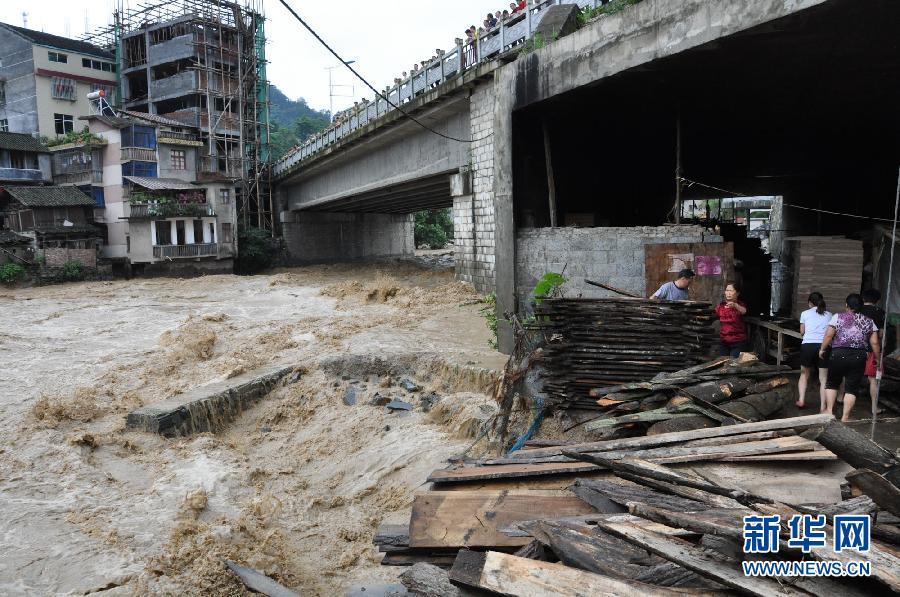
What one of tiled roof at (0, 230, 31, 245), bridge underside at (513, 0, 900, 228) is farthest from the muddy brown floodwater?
tiled roof at (0, 230, 31, 245)

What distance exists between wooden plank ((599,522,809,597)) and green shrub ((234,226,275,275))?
3761 centimetres

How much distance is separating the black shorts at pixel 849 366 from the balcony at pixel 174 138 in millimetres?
37695

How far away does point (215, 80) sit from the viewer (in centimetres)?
4462

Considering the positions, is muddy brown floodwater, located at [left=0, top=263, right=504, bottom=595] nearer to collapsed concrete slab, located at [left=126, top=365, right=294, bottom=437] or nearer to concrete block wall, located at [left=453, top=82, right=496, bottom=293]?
collapsed concrete slab, located at [left=126, top=365, right=294, bottom=437]

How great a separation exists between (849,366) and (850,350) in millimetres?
197

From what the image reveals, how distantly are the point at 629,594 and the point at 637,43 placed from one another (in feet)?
28.6

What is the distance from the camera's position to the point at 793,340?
1018 centimetres

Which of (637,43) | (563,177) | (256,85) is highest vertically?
(256,85)

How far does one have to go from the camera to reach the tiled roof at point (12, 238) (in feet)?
102

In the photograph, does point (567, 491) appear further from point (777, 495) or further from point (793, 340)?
point (793, 340)

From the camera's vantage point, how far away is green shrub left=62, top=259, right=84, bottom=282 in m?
31.7

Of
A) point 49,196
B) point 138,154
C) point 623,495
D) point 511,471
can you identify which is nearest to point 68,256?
point 49,196

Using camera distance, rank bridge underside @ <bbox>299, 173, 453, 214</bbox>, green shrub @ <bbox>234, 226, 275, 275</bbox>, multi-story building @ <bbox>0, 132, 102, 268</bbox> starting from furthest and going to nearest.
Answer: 1. green shrub @ <bbox>234, 226, 275, 275</bbox>
2. multi-story building @ <bbox>0, 132, 102, 268</bbox>
3. bridge underside @ <bbox>299, 173, 453, 214</bbox>

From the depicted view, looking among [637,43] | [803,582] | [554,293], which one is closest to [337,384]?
[554,293]
